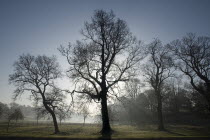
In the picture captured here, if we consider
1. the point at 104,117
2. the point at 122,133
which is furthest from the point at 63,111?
the point at 122,133

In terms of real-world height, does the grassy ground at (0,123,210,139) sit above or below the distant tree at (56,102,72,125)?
below

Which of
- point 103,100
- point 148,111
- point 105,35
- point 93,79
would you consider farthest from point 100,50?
point 148,111

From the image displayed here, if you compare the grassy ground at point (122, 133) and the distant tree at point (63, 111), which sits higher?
the distant tree at point (63, 111)

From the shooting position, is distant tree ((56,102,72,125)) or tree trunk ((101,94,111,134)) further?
distant tree ((56,102,72,125))

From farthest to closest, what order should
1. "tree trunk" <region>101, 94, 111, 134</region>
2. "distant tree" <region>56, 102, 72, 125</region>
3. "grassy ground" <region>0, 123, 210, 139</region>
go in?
"distant tree" <region>56, 102, 72, 125</region> < "tree trunk" <region>101, 94, 111, 134</region> < "grassy ground" <region>0, 123, 210, 139</region>

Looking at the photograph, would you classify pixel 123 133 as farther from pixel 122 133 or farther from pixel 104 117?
pixel 104 117

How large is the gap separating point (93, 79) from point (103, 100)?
3384 mm

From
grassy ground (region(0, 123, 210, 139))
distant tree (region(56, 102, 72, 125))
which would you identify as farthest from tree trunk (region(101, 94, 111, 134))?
distant tree (region(56, 102, 72, 125))

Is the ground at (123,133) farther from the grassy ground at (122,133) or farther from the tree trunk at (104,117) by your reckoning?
the tree trunk at (104,117)

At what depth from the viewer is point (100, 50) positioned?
24.4 m

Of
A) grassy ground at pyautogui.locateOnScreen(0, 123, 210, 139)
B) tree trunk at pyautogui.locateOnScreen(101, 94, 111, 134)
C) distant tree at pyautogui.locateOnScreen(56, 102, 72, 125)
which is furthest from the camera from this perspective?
distant tree at pyautogui.locateOnScreen(56, 102, 72, 125)

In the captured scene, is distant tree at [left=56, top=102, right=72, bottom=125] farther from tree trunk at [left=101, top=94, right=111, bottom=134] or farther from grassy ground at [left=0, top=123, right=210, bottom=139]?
tree trunk at [left=101, top=94, right=111, bottom=134]

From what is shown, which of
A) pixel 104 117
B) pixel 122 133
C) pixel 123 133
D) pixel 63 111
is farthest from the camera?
pixel 63 111

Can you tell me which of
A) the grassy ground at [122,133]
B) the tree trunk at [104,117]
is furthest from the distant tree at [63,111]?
the tree trunk at [104,117]
